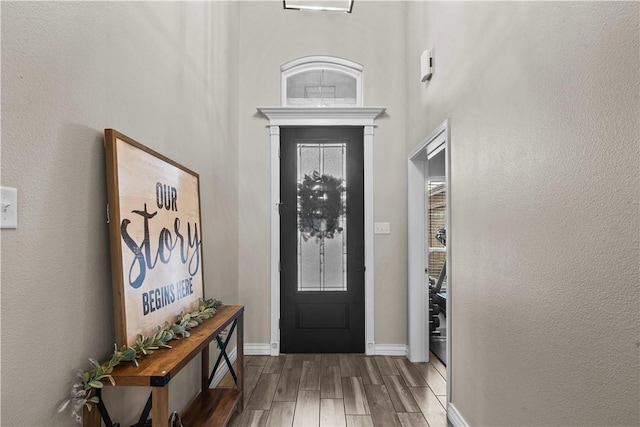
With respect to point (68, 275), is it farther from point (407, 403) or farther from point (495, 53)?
point (407, 403)

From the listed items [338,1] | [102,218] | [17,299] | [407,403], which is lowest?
[407,403]

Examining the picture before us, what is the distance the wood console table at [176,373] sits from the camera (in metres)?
1.25

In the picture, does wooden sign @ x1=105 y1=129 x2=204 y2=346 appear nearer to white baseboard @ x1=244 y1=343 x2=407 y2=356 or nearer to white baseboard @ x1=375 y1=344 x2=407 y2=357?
white baseboard @ x1=244 y1=343 x2=407 y2=356

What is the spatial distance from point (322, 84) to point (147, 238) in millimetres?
2877

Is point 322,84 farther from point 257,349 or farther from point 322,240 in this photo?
point 257,349

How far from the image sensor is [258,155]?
3785 mm

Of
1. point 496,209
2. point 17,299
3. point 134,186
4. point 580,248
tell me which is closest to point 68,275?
point 17,299

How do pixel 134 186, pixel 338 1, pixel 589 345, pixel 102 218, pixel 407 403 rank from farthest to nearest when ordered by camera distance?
1. pixel 407 403
2. pixel 338 1
3. pixel 134 186
4. pixel 102 218
5. pixel 589 345

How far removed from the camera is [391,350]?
144 inches

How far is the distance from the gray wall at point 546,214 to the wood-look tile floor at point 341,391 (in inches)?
17.8

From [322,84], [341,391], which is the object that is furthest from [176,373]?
[322,84]

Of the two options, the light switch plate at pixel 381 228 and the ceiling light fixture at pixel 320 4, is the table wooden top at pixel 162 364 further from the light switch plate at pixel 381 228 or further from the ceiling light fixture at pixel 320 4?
the light switch plate at pixel 381 228

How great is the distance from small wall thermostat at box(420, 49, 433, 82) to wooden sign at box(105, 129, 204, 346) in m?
2.04

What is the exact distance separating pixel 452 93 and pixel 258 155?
2077 mm
